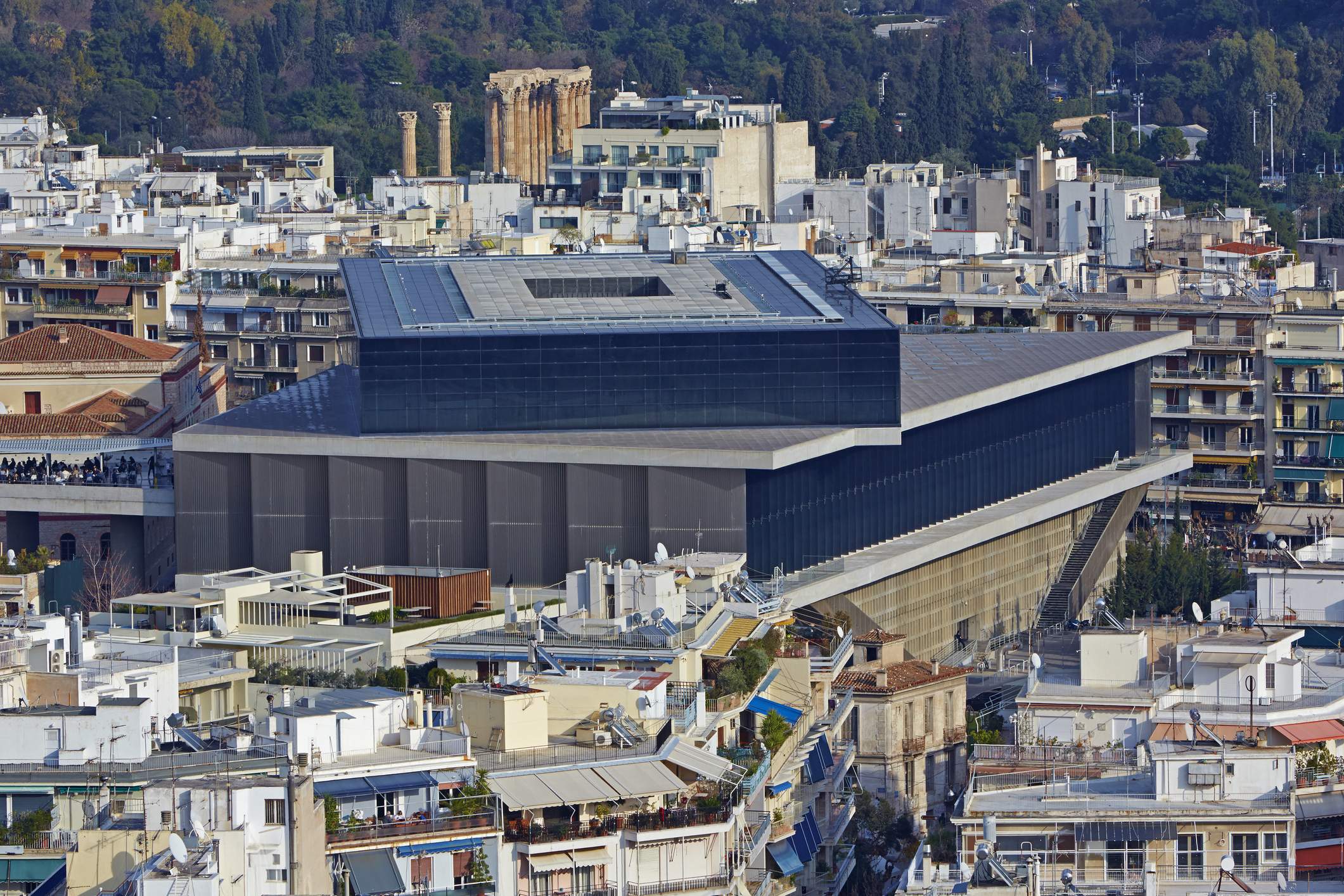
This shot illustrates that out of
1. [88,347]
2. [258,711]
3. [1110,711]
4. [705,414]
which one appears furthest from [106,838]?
[88,347]

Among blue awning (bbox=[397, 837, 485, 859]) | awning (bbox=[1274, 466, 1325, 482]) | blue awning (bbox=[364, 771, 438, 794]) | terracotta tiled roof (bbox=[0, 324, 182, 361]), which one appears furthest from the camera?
awning (bbox=[1274, 466, 1325, 482])

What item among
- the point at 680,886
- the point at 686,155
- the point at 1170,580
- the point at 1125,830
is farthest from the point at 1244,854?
the point at 686,155

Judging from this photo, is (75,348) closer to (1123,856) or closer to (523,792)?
(523,792)

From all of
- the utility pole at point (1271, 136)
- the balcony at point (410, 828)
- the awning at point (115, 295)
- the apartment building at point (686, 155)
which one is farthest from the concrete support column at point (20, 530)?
the utility pole at point (1271, 136)

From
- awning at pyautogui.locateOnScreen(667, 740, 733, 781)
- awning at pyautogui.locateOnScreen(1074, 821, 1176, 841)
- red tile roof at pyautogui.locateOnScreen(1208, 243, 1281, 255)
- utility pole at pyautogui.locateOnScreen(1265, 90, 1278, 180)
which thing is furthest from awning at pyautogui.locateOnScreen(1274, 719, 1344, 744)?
utility pole at pyautogui.locateOnScreen(1265, 90, 1278, 180)

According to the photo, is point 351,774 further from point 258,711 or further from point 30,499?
point 30,499

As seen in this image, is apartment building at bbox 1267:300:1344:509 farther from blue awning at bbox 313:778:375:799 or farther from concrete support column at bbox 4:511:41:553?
blue awning at bbox 313:778:375:799
